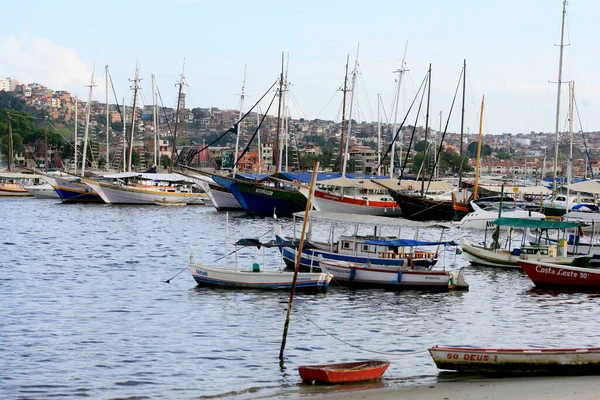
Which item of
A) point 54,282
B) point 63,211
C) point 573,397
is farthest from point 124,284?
point 63,211

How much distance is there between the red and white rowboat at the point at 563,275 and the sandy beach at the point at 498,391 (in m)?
17.8

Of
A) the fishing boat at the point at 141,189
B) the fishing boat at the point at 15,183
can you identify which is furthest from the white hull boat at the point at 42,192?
the fishing boat at the point at 141,189

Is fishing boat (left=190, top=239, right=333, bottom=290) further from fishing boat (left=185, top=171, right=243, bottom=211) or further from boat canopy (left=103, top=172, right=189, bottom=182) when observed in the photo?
boat canopy (left=103, top=172, right=189, bottom=182)

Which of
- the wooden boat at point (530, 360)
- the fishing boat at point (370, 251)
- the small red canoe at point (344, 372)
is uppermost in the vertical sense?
the fishing boat at point (370, 251)

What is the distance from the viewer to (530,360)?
21.8 m

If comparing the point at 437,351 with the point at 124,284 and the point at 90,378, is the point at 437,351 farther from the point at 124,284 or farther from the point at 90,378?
the point at 124,284

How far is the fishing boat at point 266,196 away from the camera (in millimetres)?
85688

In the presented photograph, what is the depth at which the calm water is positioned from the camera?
75.8 ft

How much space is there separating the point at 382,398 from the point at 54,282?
23.5 m

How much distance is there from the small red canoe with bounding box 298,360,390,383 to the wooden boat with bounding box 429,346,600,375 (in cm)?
159

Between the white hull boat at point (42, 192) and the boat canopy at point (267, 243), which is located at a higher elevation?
the boat canopy at point (267, 243)

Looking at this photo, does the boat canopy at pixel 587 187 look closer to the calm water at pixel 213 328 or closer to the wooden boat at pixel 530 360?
the calm water at pixel 213 328

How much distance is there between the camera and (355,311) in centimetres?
3309

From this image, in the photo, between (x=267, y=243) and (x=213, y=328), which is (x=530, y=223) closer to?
(x=267, y=243)
